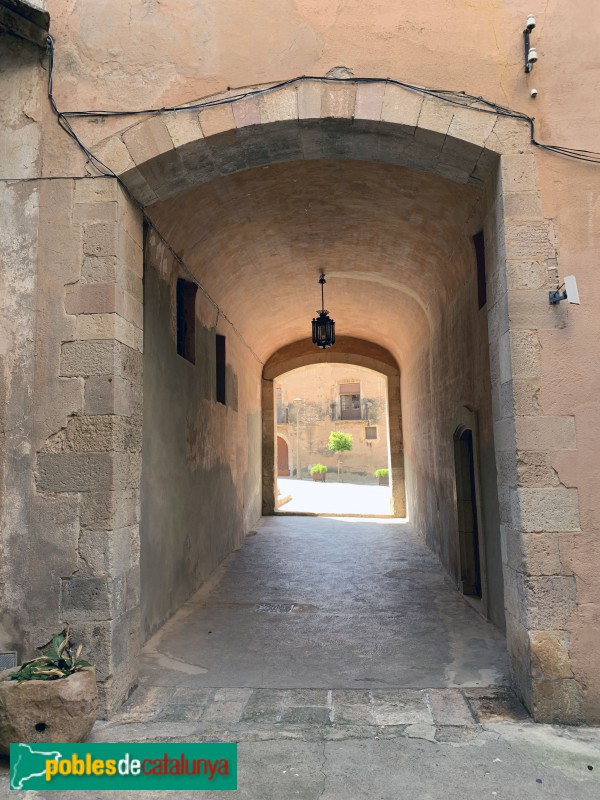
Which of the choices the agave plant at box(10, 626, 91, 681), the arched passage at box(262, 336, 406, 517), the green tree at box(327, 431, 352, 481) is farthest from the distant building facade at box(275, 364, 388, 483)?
the agave plant at box(10, 626, 91, 681)

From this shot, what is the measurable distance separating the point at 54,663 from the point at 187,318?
4093mm

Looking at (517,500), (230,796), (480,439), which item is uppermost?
(480,439)

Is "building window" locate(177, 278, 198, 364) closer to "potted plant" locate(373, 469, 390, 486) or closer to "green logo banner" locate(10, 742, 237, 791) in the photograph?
"green logo banner" locate(10, 742, 237, 791)

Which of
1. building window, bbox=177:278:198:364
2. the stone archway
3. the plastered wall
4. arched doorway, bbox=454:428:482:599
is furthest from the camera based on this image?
building window, bbox=177:278:198:364

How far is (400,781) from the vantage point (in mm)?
2578

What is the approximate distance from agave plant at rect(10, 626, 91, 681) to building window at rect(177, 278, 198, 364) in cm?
353

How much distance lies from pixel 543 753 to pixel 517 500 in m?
1.29

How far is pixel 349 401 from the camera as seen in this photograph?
31.3 metres

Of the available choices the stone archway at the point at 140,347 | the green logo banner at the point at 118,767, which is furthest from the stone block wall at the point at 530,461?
the green logo banner at the point at 118,767

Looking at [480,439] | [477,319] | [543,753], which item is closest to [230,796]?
[543,753]

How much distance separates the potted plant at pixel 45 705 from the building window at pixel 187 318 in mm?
3795

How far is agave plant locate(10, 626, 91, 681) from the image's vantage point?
9.36 feet

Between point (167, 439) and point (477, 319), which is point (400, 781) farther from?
point (477, 319)

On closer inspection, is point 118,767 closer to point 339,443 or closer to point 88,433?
point 88,433
